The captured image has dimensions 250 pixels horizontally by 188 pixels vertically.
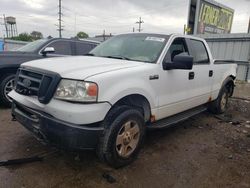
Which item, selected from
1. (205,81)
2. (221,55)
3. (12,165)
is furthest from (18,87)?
(221,55)

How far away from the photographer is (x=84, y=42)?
6.99 meters

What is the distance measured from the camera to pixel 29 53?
5.63 meters

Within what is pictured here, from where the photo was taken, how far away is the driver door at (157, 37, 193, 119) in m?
3.45

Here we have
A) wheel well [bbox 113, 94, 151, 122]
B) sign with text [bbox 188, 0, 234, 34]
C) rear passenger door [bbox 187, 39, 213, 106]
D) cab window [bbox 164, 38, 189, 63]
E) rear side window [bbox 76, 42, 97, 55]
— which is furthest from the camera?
sign with text [bbox 188, 0, 234, 34]

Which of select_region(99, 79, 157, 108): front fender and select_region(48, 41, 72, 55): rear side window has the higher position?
select_region(48, 41, 72, 55): rear side window

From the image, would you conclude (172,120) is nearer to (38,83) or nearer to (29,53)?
(38,83)

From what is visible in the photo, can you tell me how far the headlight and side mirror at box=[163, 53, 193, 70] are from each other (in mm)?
1396

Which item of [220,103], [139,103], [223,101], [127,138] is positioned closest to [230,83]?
[223,101]

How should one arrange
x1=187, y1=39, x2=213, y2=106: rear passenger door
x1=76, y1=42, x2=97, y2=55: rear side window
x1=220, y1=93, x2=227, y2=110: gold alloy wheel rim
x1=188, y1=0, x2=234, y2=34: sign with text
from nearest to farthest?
x1=187, y1=39, x2=213, y2=106: rear passenger door
x1=220, y1=93, x2=227, y2=110: gold alloy wheel rim
x1=76, y1=42, x2=97, y2=55: rear side window
x1=188, y1=0, x2=234, y2=34: sign with text

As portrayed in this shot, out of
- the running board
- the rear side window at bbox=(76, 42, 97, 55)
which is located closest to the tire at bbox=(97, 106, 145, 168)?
the running board

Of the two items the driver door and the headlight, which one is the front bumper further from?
the driver door

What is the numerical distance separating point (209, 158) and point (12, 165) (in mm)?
2839

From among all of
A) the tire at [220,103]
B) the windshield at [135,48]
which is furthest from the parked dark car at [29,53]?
the tire at [220,103]

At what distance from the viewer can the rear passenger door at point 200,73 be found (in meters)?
4.24
